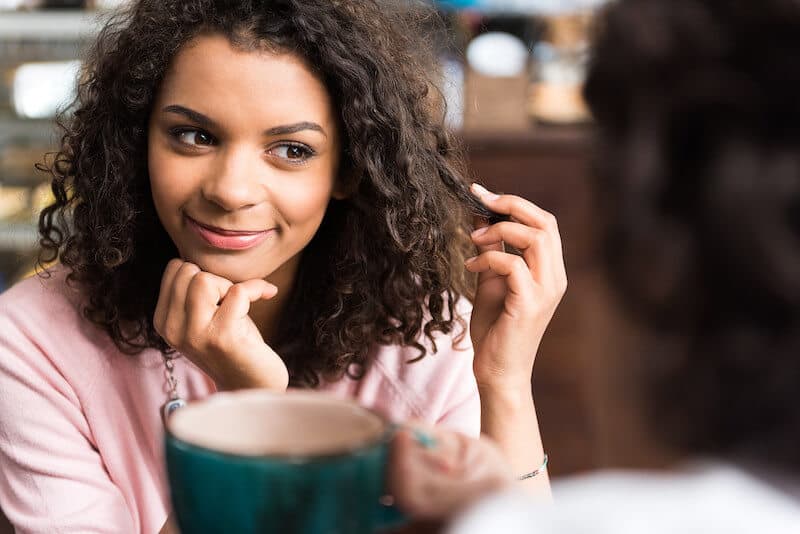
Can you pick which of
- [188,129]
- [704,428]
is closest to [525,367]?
[188,129]

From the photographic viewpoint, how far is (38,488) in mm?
1035

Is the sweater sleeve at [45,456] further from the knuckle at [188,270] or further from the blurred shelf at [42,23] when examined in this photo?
the blurred shelf at [42,23]

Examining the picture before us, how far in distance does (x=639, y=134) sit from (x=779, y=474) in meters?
0.18

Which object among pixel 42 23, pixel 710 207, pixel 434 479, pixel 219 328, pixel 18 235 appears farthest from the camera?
pixel 18 235

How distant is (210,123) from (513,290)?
0.37 m

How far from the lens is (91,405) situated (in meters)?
1.13

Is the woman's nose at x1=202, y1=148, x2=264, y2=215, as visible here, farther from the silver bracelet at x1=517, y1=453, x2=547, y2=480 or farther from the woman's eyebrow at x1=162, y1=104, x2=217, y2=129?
the silver bracelet at x1=517, y1=453, x2=547, y2=480

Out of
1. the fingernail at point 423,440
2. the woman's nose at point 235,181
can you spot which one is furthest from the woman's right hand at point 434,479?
the woman's nose at point 235,181

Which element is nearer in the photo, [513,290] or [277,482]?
[277,482]

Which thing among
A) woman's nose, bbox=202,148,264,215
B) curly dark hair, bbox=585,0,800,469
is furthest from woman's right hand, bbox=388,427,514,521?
woman's nose, bbox=202,148,264,215

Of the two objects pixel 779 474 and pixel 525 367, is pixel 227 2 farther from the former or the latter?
pixel 779 474

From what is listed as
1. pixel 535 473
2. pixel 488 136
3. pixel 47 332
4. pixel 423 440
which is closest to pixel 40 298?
pixel 47 332

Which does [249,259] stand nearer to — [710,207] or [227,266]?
[227,266]

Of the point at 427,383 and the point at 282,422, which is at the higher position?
the point at 282,422
